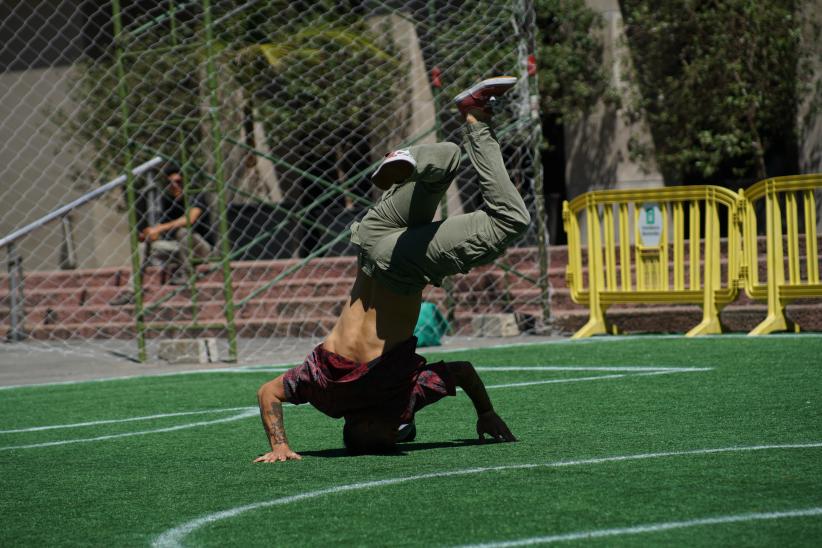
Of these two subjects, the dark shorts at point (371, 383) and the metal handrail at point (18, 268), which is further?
the metal handrail at point (18, 268)

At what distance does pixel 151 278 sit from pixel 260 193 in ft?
10.4

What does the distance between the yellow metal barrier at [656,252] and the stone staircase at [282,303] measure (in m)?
0.66

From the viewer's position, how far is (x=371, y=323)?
6.21 meters

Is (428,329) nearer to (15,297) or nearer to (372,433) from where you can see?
(15,297)

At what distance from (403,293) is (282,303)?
1032 centimetres

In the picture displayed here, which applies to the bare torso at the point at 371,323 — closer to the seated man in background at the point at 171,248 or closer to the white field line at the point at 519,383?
the white field line at the point at 519,383

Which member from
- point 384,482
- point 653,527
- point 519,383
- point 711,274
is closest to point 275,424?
point 384,482

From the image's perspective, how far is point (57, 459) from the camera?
21.9 feet

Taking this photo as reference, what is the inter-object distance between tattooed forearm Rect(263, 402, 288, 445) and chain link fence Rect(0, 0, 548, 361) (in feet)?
24.0

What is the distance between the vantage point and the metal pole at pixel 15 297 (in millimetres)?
16391

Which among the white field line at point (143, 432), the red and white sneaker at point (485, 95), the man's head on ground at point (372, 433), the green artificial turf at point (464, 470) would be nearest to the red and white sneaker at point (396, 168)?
the red and white sneaker at point (485, 95)

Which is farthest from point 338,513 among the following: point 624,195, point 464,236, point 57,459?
point 624,195

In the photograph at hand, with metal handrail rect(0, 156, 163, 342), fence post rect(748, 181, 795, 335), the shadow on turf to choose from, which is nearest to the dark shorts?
the shadow on turf

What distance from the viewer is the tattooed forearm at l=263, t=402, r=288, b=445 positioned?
6.13 m
